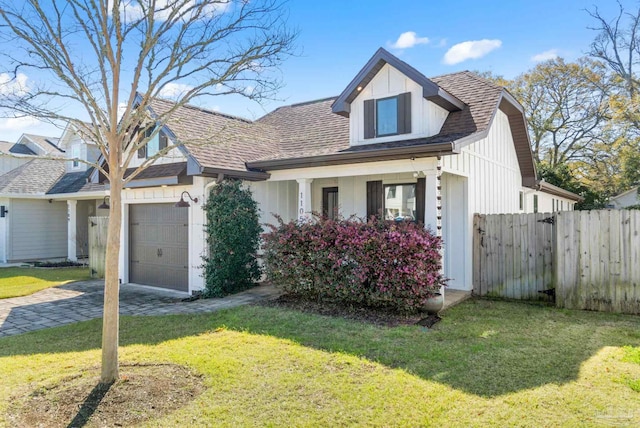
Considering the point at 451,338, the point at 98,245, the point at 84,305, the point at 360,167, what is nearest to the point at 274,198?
the point at 360,167

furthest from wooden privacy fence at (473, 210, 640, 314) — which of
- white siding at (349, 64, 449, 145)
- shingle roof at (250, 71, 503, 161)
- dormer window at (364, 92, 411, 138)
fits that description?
dormer window at (364, 92, 411, 138)

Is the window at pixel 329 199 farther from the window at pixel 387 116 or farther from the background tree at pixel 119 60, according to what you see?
the background tree at pixel 119 60

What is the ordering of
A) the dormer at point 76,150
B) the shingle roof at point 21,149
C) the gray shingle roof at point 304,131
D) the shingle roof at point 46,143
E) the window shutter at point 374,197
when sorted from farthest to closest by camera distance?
the shingle roof at point 21,149 → the shingle roof at point 46,143 → the dormer at point 76,150 → the window shutter at point 374,197 → the gray shingle roof at point 304,131

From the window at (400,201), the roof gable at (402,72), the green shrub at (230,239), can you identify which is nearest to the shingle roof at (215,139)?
the green shrub at (230,239)

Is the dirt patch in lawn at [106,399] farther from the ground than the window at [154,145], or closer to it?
closer to it

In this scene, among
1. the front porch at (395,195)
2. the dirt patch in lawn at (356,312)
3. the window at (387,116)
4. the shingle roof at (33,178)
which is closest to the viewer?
the dirt patch in lawn at (356,312)

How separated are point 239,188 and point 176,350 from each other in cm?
505

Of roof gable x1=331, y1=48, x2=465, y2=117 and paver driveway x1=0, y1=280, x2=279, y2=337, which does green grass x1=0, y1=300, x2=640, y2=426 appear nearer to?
paver driveway x1=0, y1=280, x2=279, y2=337

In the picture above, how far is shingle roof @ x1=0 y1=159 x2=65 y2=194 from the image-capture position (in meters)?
17.0

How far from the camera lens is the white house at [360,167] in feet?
29.2

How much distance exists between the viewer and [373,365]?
15.8 feet

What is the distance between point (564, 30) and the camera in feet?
49.3

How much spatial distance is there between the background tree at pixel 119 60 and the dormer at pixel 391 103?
4536mm

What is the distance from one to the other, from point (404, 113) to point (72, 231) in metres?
15.5
